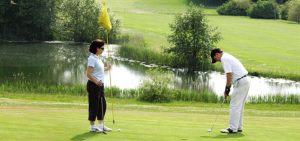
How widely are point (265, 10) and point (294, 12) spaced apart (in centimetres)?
869

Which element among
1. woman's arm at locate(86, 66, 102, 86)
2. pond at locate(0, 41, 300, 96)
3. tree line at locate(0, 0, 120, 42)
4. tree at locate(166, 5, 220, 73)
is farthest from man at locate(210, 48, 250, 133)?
tree line at locate(0, 0, 120, 42)

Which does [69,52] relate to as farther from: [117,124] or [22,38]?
[117,124]

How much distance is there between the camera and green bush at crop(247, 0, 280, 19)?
124 metres

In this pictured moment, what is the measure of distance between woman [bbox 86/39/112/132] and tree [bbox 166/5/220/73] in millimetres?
44291

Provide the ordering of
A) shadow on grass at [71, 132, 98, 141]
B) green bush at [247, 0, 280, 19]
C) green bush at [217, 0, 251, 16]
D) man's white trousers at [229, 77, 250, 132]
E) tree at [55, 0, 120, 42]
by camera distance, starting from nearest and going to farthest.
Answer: shadow on grass at [71, 132, 98, 141], man's white trousers at [229, 77, 250, 132], tree at [55, 0, 120, 42], green bush at [247, 0, 280, 19], green bush at [217, 0, 251, 16]

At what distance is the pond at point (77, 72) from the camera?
1884 inches

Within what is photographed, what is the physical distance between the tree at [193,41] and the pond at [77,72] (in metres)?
2.23

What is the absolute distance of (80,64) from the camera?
60.3m

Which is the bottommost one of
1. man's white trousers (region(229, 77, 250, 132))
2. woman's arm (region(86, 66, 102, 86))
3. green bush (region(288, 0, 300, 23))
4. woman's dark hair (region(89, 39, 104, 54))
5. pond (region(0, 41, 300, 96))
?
pond (region(0, 41, 300, 96))

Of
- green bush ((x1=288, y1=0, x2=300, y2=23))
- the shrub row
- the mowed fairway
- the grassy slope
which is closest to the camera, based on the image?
the mowed fairway

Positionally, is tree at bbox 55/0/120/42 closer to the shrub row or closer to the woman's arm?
the shrub row

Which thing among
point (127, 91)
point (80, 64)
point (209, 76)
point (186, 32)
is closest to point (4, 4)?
point (80, 64)

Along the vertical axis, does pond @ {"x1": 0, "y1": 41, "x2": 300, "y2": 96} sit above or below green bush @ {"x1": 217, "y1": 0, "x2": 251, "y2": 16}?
below

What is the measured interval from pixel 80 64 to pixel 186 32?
11.9m
